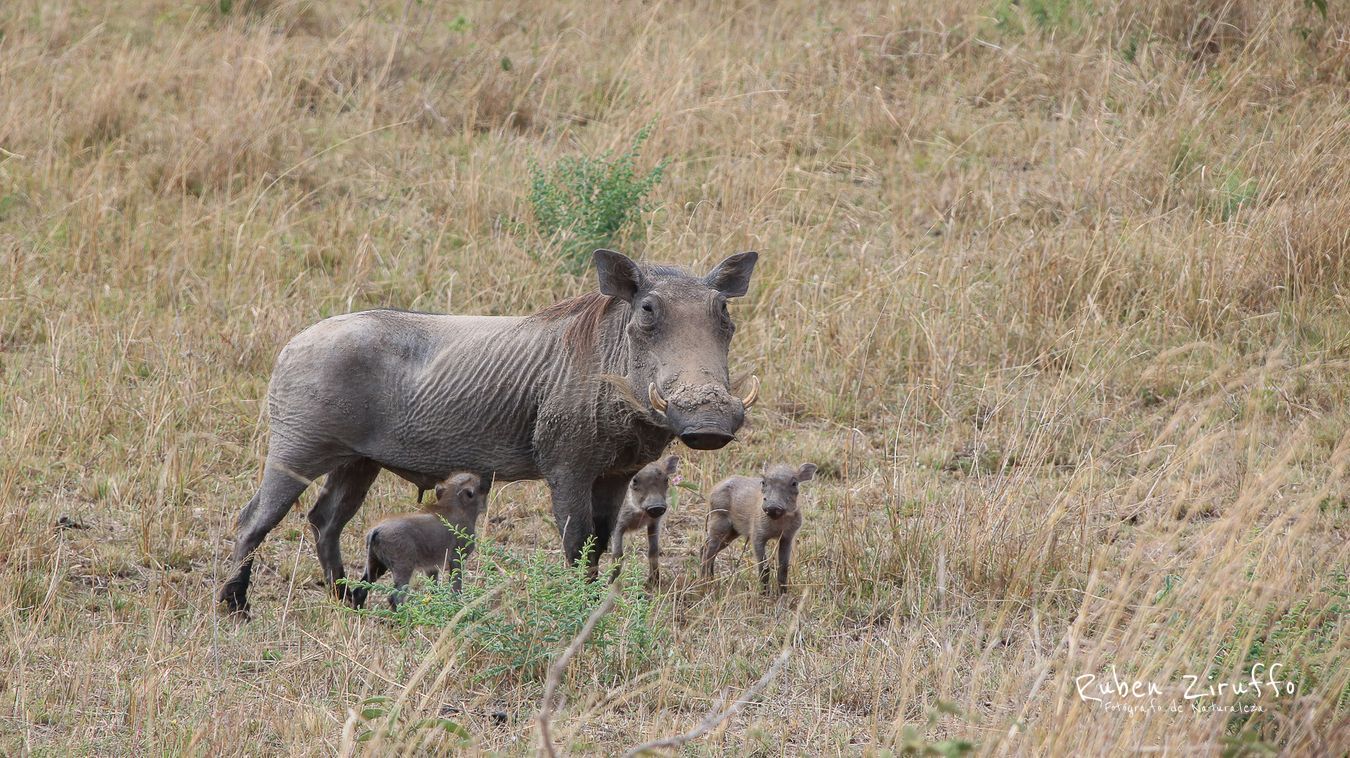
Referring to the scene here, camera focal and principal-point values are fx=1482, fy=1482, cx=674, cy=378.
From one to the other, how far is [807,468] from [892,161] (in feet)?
14.0

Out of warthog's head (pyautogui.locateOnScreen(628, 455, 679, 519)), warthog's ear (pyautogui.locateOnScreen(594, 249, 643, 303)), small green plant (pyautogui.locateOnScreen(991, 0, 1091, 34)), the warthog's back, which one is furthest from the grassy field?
warthog's ear (pyautogui.locateOnScreen(594, 249, 643, 303))

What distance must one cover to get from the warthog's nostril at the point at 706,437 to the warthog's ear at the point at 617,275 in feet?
2.57

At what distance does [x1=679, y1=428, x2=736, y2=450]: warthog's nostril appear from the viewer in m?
4.95

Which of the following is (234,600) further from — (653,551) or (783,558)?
(783,558)

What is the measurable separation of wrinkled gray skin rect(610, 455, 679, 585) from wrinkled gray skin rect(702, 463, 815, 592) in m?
0.22

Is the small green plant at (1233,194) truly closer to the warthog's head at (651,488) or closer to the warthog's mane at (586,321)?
the warthog's head at (651,488)

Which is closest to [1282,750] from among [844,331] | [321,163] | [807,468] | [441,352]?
[807,468]

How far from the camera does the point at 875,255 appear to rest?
29.3ft

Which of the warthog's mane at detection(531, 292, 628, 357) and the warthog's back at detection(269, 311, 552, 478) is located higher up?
the warthog's mane at detection(531, 292, 628, 357)

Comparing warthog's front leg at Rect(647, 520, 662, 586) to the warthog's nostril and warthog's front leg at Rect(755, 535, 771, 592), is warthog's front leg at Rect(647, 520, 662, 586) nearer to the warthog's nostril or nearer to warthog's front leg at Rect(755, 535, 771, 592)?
warthog's front leg at Rect(755, 535, 771, 592)

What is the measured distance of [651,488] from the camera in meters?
6.11

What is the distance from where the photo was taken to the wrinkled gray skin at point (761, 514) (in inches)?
234

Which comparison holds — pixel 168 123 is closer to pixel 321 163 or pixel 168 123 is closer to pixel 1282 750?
pixel 321 163

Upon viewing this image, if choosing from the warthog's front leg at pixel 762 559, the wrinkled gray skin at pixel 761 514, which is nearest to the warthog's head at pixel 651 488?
the wrinkled gray skin at pixel 761 514
